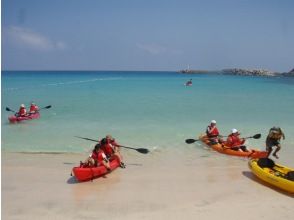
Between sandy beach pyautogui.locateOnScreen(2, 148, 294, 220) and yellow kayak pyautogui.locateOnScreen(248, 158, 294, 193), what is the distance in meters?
0.22

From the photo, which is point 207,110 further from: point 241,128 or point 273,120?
point 241,128

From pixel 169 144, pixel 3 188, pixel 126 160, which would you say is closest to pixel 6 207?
pixel 3 188

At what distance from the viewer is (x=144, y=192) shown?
9625 mm

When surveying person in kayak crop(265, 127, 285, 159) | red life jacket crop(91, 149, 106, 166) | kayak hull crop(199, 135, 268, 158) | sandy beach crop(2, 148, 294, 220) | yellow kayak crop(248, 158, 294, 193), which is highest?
person in kayak crop(265, 127, 285, 159)

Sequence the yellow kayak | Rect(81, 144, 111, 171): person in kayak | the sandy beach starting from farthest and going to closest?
Rect(81, 144, 111, 171): person in kayak < the yellow kayak < the sandy beach

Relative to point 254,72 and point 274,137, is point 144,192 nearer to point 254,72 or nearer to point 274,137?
point 274,137

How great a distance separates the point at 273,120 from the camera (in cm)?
2242

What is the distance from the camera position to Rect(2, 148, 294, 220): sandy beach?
328 inches

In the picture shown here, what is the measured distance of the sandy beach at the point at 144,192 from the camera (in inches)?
328

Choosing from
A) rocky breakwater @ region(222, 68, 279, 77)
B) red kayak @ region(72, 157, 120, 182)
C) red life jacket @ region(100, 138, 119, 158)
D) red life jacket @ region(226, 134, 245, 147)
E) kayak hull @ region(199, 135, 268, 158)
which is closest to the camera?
red kayak @ region(72, 157, 120, 182)

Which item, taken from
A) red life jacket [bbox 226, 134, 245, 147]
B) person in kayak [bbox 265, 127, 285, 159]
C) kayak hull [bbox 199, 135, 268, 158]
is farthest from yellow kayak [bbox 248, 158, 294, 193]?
red life jacket [bbox 226, 134, 245, 147]

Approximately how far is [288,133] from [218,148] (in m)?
5.65

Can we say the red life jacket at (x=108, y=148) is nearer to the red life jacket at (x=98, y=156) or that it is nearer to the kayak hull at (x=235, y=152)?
the red life jacket at (x=98, y=156)

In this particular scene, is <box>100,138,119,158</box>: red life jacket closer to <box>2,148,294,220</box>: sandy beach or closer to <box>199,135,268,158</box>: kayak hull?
<box>2,148,294,220</box>: sandy beach
